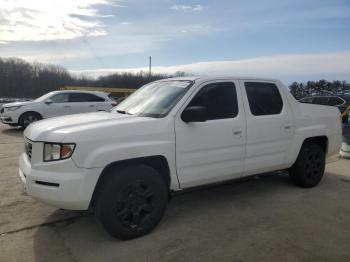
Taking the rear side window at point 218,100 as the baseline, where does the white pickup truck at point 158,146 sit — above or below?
below

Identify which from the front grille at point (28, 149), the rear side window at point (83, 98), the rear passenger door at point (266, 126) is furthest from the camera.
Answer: the rear side window at point (83, 98)

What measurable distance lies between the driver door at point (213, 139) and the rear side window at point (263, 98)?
0.83 feet

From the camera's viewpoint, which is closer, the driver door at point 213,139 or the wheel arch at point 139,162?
the wheel arch at point 139,162

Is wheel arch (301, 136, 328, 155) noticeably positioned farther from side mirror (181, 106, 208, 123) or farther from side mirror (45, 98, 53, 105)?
side mirror (45, 98, 53, 105)

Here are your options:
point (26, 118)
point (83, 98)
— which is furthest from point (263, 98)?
point (26, 118)

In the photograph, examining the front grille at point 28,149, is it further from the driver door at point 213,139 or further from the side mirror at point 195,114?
the side mirror at point 195,114

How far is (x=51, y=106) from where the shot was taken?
13891mm

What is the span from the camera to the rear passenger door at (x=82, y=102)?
1426cm

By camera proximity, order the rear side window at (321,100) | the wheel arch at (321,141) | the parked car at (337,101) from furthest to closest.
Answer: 1. the rear side window at (321,100)
2. the parked car at (337,101)
3. the wheel arch at (321,141)

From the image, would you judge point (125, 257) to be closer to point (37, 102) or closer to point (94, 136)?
point (94, 136)

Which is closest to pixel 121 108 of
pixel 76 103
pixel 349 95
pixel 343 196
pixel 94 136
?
pixel 94 136

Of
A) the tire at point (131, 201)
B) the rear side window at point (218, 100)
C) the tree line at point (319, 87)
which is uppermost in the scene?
the tree line at point (319, 87)

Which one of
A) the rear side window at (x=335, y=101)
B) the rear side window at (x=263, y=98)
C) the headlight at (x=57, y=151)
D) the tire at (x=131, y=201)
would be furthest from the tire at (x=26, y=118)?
the rear side window at (x=335, y=101)

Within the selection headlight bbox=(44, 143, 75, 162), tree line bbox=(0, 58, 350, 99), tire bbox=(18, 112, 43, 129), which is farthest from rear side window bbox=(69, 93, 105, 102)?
tree line bbox=(0, 58, 350, 99)
